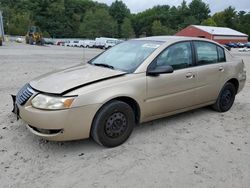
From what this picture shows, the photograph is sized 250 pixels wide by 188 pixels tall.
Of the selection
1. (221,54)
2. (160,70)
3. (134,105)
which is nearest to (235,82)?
(221,54)

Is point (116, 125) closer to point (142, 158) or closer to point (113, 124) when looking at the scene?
point (113, 124)

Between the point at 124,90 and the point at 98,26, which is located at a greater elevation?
the point at 98,26

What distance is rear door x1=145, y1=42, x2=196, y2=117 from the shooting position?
4.13m

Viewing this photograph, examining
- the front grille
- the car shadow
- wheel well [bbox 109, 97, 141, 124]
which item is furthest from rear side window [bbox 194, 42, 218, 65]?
the front grille

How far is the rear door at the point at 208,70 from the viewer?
4.82 m

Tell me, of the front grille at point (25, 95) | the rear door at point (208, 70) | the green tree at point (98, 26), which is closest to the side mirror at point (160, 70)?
the rear door at point (208, 70)

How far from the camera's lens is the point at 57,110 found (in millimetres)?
3340

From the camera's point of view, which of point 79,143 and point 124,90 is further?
point 79,143

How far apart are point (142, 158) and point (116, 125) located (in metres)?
0.58

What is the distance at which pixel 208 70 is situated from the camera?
4.92 metres

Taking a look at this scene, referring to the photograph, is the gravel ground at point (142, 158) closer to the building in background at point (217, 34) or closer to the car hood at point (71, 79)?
the car hood at point (71, 79)

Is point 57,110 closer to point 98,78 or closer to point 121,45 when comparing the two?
point 98,78

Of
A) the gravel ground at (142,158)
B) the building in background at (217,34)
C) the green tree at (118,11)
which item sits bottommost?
the gravel ground at (142,158)

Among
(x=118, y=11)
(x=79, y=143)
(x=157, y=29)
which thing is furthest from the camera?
(x=118, y=11)
